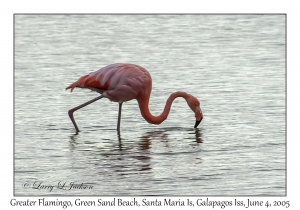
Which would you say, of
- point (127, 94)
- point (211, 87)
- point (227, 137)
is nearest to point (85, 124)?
point (127, 94)

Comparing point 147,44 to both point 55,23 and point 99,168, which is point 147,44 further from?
point 99,168

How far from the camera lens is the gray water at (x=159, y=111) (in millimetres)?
12039

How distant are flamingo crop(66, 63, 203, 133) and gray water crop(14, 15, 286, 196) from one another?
0.32 metres

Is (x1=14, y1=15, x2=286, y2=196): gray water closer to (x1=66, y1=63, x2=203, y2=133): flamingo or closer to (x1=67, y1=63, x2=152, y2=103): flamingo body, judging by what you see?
(x1=66, y1=63, x2=203, y2=133): flamingo

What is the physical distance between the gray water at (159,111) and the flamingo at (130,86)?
0.32 meters

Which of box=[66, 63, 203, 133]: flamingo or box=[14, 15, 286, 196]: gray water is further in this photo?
box=[66, 63, 203, 133]: flamingo

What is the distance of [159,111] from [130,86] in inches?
67.0

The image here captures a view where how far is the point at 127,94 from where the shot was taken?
15.1 meters

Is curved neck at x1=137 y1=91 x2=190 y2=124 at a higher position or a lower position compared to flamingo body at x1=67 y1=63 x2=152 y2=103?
lower

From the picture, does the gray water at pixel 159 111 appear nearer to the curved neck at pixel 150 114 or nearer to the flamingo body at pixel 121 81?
the curved neck at pixel 150 114

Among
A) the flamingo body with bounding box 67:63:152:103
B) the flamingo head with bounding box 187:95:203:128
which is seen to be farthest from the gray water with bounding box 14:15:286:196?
the flamingo body with bounding box 67:63:152:103

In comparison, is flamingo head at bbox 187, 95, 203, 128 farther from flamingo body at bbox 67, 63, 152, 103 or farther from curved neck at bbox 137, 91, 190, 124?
flamingo body at bbox 67, 63, 152, 103

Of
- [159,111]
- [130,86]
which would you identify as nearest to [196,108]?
[130,86]

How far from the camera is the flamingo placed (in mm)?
15000
